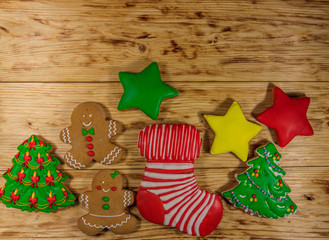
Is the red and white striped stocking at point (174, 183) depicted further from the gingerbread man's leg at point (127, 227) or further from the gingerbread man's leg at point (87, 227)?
the gingerbread man's leg at point (87, 227)

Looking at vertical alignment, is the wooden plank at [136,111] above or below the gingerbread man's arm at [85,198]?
above

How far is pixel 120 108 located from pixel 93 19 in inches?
13.0

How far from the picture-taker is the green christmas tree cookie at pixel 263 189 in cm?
100

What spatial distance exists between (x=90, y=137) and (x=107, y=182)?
0.16 metres

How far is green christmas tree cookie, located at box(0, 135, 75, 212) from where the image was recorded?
37.8 inches

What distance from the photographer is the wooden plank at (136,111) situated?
3.30 ft

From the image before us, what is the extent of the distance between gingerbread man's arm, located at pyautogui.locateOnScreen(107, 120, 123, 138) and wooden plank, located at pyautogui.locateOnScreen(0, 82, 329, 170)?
4cm

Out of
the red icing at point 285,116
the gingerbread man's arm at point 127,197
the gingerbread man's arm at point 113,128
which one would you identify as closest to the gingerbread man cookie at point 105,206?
the gingerbread man's arm at point 127,197

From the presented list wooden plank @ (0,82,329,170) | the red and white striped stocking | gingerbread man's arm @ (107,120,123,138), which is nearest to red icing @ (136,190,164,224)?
the red and white striped stocking

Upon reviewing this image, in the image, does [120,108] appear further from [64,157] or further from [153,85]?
[64,157]

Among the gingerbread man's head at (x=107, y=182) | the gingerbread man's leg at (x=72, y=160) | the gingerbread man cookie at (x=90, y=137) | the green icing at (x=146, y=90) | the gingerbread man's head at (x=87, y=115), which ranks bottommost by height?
the gingerbread man's head at (x=107, y=182)

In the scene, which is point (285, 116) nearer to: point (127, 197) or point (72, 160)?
point (127, 197)

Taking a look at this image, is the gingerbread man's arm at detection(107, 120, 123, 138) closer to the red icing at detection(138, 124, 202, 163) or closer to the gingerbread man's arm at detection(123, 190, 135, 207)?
the red icing at detection(138, 124, 202, 163)

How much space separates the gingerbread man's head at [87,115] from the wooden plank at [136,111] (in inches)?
1.5
